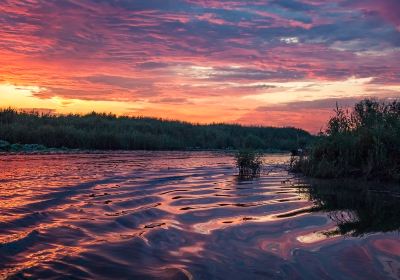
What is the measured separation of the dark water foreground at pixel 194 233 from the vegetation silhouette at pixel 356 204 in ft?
0.06

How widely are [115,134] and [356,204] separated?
25.6 metres

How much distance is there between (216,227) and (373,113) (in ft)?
32.6

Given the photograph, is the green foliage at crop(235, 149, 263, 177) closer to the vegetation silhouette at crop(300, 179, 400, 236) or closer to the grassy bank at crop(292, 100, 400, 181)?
the grassy bank at crop(292, 100, 400, 181)

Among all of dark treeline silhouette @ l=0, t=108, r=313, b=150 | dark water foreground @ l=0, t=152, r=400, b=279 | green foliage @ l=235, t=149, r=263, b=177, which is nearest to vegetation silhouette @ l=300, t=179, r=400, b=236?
dark water foreground @ l=0, t=152, r=400, b=279

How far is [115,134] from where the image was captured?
1257 inches

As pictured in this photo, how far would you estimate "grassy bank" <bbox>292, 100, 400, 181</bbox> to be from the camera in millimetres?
12180

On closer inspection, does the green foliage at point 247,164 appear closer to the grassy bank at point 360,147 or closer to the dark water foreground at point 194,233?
the grassy bank at point 360,147

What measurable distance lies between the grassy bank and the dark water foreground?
2.21m

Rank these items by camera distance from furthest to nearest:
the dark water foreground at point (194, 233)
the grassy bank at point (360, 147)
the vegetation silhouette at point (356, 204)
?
1. the grassy bank at point (360, 147)
2. the vegetation silhouette at point (356, 204)
3. the dark water foreground at point (194, 233)

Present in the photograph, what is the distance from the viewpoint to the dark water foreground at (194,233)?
4070 millimetres

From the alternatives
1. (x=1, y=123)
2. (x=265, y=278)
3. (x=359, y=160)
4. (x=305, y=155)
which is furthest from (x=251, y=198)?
(x=1, y=123)

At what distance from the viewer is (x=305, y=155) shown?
15.4 meters

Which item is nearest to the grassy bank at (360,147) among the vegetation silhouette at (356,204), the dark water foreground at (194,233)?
the vegetation silhouette at (356,204)

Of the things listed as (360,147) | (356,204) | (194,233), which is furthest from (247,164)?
(194,233)
